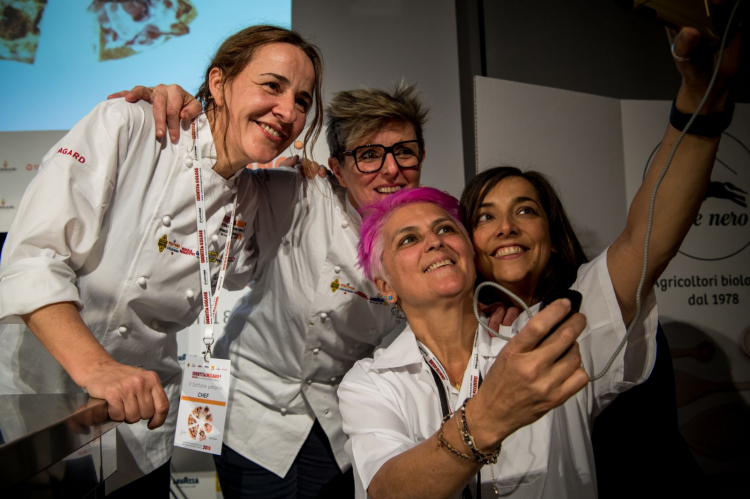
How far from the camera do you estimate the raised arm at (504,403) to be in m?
0.80

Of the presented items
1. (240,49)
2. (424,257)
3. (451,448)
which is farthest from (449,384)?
(240,49)

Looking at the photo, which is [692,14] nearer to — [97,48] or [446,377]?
[446,377]

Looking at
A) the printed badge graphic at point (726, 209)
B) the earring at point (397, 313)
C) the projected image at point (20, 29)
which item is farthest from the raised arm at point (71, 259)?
the printed badge graphic at point (726, 209)

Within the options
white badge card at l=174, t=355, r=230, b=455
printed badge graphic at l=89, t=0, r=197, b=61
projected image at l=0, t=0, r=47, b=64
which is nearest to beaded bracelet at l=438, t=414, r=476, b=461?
white badge card at l=174, t=355, r=230, b=455

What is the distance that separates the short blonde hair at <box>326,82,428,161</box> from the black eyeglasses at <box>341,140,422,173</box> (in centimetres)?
4

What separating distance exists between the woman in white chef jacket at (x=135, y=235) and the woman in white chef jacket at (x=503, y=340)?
1.53ft

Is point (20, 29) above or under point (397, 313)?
above

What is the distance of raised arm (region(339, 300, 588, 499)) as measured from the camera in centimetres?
80

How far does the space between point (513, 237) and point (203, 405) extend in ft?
3.45

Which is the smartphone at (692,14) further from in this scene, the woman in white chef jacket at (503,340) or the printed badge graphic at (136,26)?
the printed badge graphic at (136,26)

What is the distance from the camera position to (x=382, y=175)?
1.75 meters

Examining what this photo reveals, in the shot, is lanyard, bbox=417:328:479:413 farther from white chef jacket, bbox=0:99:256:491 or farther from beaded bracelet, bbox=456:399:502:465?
white chef jacket, bbox=0:99:256:491

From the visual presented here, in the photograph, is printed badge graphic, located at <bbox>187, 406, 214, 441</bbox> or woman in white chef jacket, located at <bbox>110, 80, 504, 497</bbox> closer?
printed badge graphic, located at <bbox>187, 406, 214, 441</bbox>

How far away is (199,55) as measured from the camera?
8.53ft
